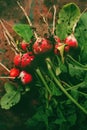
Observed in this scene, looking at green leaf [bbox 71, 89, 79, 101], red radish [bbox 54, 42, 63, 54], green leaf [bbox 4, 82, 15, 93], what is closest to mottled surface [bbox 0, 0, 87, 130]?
green leaf [bbox 4, 82, 15, 93]

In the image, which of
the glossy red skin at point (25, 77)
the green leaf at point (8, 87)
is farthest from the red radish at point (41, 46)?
the green leaf at point (8, 87)

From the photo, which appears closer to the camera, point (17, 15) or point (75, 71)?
point (75, 71)

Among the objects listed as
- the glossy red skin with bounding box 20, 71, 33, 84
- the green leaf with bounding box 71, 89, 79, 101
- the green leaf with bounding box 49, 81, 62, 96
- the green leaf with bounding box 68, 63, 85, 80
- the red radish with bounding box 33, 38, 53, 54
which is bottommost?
the green leaf with bounding box 71, 89, 79, 101

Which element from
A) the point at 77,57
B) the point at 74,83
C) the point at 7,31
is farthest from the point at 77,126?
the point at 7,31

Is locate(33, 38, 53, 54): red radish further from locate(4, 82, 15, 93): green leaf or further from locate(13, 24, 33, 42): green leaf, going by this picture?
locate(4, 82, 15, 93): green leaf

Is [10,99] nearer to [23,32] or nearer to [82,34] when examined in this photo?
[23,32]

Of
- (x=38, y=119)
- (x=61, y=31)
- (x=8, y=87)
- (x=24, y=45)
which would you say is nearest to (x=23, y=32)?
(x=24, y=45)
